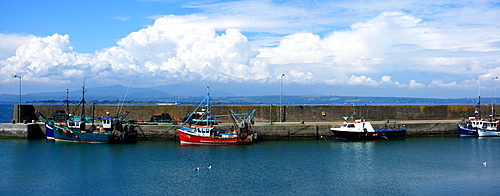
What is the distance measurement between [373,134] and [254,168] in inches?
626

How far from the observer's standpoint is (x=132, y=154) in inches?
1250

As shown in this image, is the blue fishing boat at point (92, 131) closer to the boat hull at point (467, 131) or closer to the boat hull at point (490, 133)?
the boat hull at point (467, 131)

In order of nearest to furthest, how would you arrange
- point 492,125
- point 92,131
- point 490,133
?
point 92,131
point 490,133
point 492,125

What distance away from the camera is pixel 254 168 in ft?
89.0

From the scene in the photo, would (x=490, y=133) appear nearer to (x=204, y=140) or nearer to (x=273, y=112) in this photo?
(x=273, y=112)

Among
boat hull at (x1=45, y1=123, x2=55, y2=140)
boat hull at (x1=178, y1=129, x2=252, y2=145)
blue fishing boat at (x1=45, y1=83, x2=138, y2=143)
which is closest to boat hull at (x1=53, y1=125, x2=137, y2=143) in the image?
blue fishing boat at (x1=45, y1=83, x2=138, y2=143)

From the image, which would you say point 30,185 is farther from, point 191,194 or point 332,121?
point 332,121

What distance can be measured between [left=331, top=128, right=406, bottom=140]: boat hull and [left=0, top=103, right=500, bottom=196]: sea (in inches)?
51.6

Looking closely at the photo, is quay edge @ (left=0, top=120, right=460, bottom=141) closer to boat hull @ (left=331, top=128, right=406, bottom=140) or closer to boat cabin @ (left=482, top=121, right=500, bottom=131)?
boat hull @ (left=331, top=128, right=406, bottom=140)

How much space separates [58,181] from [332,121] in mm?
26577

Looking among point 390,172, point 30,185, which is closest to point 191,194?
point 30,185

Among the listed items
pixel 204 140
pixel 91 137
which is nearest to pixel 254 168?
pixel 204 140

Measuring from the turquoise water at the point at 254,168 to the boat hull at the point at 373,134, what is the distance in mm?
1353

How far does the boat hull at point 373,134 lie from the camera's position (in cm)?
3903
